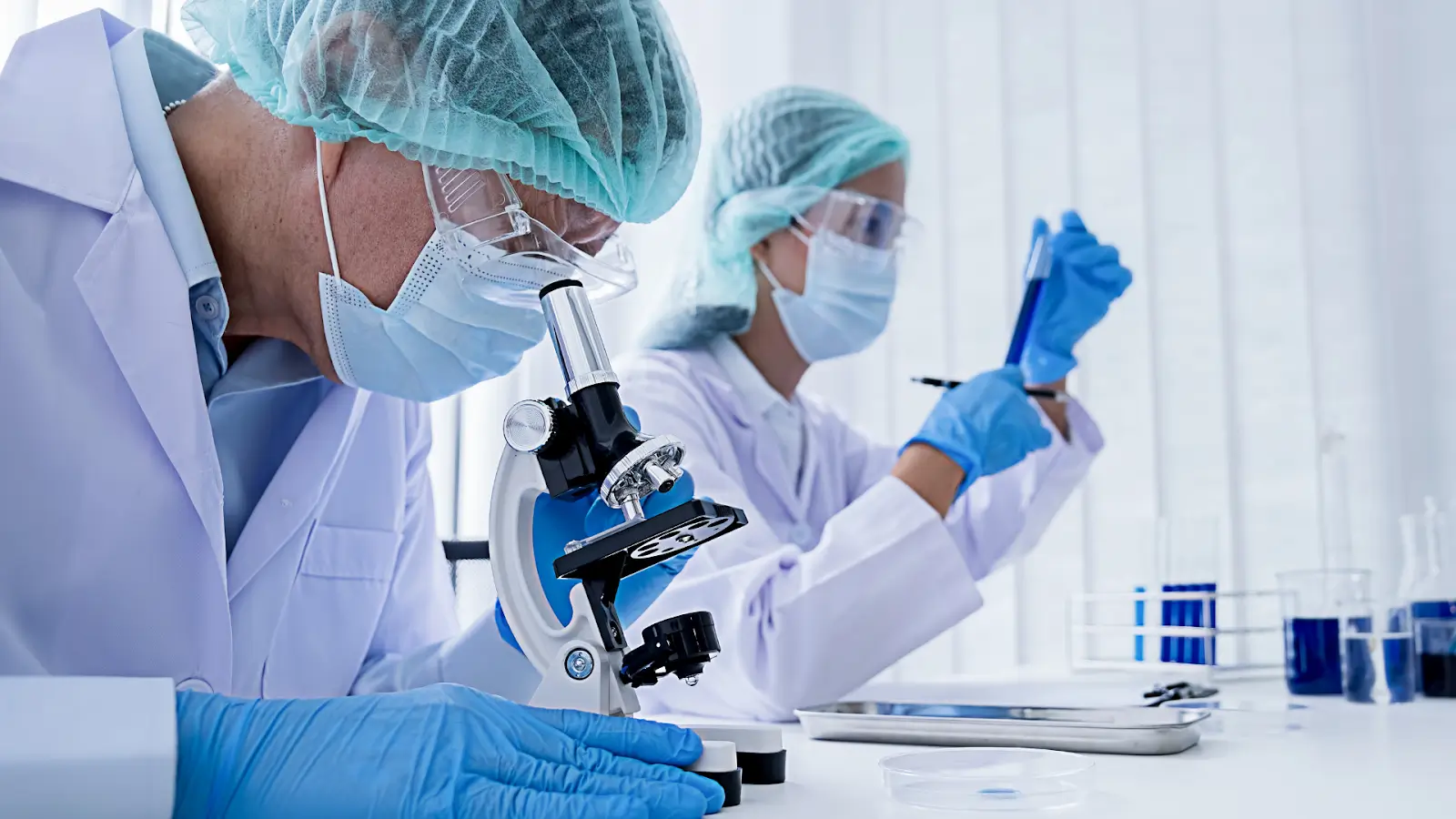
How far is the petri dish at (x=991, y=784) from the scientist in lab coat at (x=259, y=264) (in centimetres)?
14

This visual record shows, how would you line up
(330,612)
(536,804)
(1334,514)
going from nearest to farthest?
(536,804), (330,612), (1334,514)

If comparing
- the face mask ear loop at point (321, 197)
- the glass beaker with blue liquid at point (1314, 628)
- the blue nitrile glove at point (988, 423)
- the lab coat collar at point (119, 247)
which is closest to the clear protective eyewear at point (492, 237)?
the face mask ear loop at point (321, 197)

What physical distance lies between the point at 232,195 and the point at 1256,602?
2260 millimetres

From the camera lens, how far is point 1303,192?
264cm

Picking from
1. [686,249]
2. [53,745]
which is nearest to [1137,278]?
[686,249]

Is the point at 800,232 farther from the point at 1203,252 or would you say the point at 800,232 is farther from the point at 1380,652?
the point at 1203,252

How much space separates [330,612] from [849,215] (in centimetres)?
107

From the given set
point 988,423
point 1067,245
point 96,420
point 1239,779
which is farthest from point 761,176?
point 1239,779

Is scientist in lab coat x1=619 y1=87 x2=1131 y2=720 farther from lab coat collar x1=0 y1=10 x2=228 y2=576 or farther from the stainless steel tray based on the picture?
lab coat collar x1=0 y1=10 x2=228 y2=576

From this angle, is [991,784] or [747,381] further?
[747,381]

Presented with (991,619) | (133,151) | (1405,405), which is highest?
(133,151)

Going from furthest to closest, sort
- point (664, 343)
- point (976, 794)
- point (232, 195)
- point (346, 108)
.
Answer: point (664, 343) → point (232, 195) → point (346, 108) → point (976, 794)

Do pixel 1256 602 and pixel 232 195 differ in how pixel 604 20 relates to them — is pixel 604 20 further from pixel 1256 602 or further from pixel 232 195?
pixel 1256 602

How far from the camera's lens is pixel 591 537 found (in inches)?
31.1
